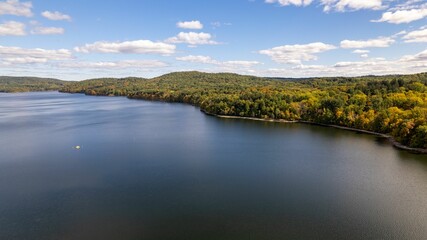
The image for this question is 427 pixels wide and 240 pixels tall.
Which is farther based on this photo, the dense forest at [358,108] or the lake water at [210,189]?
the dense forest at [358,108]

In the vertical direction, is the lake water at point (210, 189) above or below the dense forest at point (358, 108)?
below

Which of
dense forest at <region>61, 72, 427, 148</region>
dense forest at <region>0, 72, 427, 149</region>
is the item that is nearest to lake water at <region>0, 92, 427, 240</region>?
dense forest at <region>0, 72, 427, 149</region>

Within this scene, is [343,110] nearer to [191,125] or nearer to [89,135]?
[191,125]

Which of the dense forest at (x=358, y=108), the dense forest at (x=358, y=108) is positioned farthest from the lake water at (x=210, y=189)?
the dense forest at (x=358, y=108)

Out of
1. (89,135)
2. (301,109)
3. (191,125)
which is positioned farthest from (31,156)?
(301,109)

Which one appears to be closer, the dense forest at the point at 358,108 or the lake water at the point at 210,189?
the lake water at the point at 210,189

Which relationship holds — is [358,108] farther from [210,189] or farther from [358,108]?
[210,189]

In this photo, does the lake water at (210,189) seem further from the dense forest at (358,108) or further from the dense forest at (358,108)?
the dense forest at (358,108)

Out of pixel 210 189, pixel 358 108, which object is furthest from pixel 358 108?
pixel 210 189

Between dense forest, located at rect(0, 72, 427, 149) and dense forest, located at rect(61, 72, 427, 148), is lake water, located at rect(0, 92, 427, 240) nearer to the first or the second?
dense forest, located at rect(0, 72, 427, 149)
